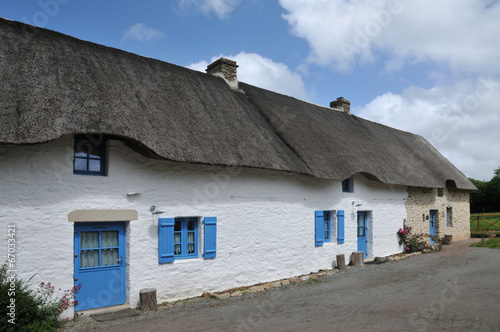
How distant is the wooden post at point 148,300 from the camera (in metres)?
7.17

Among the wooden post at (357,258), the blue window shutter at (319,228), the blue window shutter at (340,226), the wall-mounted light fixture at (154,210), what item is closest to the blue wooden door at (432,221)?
the wooden post at (357,258)

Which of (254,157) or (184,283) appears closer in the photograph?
(184,283)

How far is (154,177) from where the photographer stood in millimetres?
7797

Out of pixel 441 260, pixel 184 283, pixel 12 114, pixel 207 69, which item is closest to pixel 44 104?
pixel 12 114

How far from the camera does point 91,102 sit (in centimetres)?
709

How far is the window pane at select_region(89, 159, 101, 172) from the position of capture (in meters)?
7.18

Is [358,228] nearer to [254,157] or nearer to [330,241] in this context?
[330,241]

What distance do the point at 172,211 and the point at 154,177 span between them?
82cm

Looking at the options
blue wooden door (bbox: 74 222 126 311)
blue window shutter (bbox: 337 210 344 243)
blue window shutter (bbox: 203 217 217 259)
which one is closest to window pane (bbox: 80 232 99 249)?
blue wooden door (bbox: 74 222 126 311)

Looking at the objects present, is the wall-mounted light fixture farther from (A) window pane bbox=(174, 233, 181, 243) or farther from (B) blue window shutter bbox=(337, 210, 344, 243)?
(B) blue window shutter bbox=(337, 210, 344, 243)

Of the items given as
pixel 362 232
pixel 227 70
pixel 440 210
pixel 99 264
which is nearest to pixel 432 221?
pixel 440 210

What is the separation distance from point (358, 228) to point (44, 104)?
10241 millimetres

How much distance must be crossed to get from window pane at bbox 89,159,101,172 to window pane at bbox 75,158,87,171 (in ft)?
0.32

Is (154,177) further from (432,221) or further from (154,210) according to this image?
(432,221)
